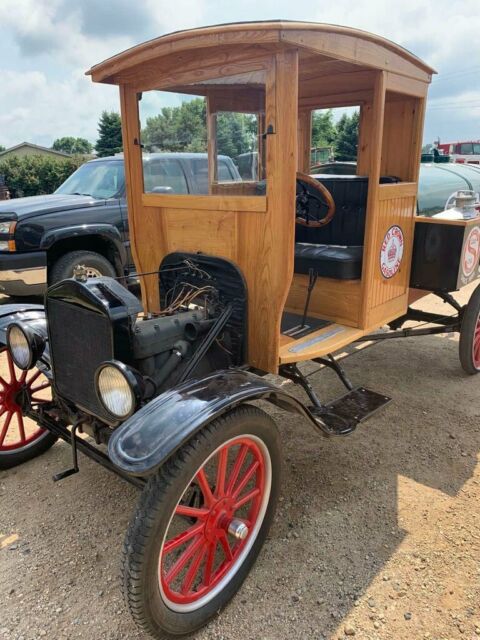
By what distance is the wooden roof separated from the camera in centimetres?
203

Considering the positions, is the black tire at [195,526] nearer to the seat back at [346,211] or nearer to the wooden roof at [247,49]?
the wooden roof at [247,49]

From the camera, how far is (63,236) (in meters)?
5.56

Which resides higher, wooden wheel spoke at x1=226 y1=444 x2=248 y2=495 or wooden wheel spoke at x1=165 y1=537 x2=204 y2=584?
wooden wheel spoke at x1=226 y1=444 x2=248 y2=495

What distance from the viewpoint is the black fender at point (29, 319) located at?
2668 mm

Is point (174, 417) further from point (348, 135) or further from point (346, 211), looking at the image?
point (348, 135)

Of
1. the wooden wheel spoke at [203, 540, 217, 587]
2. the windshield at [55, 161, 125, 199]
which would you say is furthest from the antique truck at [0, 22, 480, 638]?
the windshield at [55, 161, 125, 199]

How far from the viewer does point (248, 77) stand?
233 cm

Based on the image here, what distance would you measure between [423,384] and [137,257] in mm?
2533

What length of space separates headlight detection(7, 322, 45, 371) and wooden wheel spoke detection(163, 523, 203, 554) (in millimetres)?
1205

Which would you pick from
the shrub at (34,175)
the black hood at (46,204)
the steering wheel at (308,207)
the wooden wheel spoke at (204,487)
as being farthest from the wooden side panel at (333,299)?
the shrub at (34,175)

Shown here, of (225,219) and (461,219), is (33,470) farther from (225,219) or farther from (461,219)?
(461,219)

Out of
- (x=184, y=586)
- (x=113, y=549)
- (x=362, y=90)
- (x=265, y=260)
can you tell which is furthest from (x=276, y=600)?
(x=362, y=90)

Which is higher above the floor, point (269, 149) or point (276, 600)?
point (269, 149)

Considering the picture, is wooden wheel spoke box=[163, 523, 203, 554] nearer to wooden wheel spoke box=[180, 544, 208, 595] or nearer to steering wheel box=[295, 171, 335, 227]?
wooden wheel spoke box=[180, 544, 208, 595]
